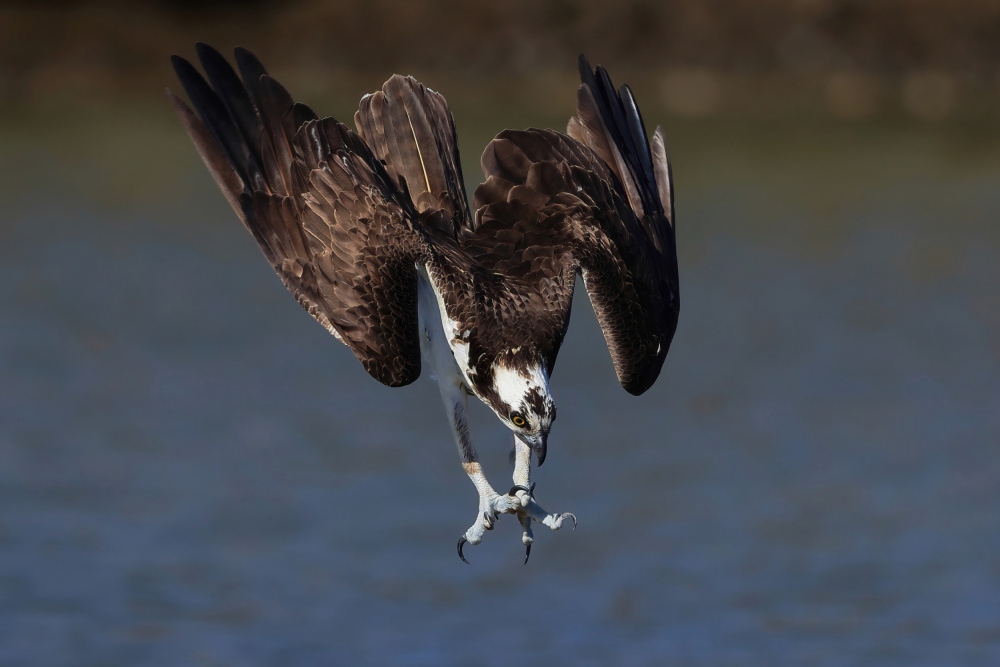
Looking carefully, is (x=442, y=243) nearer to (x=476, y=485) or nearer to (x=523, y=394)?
(x=523, y=394)

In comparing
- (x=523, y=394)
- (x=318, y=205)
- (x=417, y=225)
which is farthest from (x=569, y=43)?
(x=523, y=394)

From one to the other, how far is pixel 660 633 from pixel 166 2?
1920 centimetres

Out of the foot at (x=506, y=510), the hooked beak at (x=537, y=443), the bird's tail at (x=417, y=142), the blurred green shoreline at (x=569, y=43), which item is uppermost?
the blurred green shoreline at (x=569, y=43)

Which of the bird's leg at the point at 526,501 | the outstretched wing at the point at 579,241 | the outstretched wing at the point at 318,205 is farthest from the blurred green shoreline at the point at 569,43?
the bird's leg at the point at 526,501

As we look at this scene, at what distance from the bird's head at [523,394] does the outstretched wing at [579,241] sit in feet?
0.79

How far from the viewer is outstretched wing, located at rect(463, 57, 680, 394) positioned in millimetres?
10484

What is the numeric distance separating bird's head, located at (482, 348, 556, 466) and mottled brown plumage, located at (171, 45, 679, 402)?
65 millimetres

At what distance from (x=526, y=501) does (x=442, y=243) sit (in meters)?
1.75

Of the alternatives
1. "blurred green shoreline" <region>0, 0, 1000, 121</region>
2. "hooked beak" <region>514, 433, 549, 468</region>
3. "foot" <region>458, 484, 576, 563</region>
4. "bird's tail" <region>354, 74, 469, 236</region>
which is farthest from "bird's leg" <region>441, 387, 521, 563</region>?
"blurred green shoreline" <region>0, 0, 1000, 121</region>

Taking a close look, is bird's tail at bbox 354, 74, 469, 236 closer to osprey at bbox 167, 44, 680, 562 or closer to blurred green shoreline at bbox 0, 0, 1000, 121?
osprey at bbox 167, 44, 680, 562

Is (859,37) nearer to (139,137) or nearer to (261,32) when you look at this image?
(261,32)

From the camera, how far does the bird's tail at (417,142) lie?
11.1 m

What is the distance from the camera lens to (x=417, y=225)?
34.0 ft

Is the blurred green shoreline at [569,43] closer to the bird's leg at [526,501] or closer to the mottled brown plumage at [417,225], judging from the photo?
the mottled brown plumage at [417,225]
